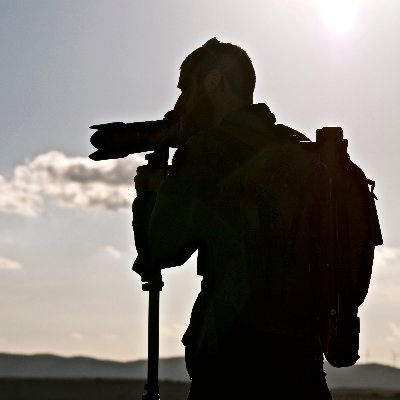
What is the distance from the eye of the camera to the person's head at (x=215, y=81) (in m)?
4.47

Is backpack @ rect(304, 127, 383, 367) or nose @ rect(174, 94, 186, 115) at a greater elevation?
nose @ rect(174, 94, 186, 115)

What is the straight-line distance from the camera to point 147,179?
4.72 m

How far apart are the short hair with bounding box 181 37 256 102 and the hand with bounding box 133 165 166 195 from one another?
1.68ft

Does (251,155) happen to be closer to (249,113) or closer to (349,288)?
(249,113)

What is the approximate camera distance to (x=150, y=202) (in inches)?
179

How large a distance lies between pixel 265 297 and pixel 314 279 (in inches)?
9.1

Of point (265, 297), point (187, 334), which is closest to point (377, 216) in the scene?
point (265, 297)

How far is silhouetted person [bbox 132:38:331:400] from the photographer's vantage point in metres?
4.24

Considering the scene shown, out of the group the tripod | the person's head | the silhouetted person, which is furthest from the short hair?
the tripod

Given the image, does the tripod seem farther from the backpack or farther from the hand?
the backpack

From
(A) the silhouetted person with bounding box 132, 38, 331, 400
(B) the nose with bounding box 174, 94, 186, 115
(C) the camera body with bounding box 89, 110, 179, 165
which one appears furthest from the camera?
(C) the camera body with bounding box 89, 110, 179, 165

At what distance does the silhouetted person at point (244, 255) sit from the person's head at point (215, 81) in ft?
0.44

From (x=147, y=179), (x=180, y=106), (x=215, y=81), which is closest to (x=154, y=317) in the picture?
(x=147, y=179)

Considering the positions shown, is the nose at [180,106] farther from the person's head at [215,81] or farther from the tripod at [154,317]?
the tripod at [154,317]
